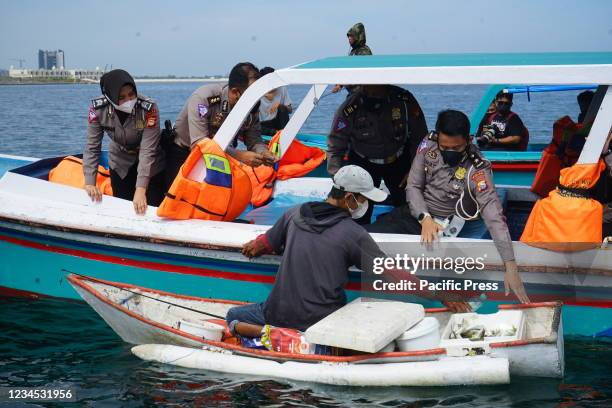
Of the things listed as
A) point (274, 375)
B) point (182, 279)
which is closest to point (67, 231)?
point (182, 279)

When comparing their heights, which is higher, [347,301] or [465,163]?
[465,163]

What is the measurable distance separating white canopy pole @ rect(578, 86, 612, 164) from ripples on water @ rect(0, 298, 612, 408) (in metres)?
1.22

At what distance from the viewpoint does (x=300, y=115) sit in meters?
7.82

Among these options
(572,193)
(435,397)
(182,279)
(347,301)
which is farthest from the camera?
(182,279)

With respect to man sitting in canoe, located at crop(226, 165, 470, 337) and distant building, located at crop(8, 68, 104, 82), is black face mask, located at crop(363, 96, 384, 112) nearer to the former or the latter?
man sitting in canoe, located at crop(226, 165, 470, 337)

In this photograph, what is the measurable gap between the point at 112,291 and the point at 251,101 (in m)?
1.64

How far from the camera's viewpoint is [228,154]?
6.19 metres

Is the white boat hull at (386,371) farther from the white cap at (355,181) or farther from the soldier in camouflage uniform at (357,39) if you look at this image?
the soldier in camouflage uniform at (357,39)

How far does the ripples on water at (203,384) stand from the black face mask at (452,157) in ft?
4.64

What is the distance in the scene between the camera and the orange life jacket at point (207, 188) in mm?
5836

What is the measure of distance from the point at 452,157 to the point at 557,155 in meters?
1.25

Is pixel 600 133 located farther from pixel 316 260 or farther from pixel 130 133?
pixel 130 133

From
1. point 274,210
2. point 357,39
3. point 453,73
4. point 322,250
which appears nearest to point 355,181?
point 322,250

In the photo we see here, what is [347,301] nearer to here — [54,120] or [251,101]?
[251,101]
